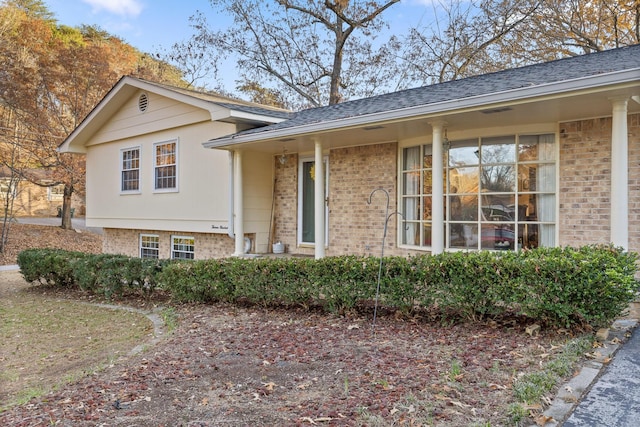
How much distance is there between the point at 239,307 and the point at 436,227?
337 cm

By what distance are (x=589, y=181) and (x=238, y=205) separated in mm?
6734

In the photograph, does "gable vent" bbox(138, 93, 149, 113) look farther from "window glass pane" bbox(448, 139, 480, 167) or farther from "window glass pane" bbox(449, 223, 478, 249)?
"window glass pane" bbox(449, 223, 478, 249)

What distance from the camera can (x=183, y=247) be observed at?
1257 cm

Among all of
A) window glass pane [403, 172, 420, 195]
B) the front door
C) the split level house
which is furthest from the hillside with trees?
window glass pane [403, 172, 420, 195]

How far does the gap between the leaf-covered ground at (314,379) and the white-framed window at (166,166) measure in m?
7.01

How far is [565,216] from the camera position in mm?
7113

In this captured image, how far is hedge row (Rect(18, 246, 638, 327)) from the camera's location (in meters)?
4.64

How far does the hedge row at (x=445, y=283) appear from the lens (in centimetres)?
464

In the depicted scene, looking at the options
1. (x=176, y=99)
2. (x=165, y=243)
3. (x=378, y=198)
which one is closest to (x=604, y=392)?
(x=378, y=198)

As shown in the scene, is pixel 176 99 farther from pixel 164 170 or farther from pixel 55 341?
pixel 55 341

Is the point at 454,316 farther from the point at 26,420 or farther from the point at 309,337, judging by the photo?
the point at 26,420

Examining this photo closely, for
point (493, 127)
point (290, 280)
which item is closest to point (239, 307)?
point (290, 280)

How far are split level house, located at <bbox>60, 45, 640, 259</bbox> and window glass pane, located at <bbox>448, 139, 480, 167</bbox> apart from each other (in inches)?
0.8

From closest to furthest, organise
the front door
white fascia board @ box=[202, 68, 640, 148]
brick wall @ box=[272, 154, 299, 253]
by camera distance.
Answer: white fascia board @ box=[202, 68, 640, 148] < the front door < brick wall @ box=[272, 154, 299, 253]
